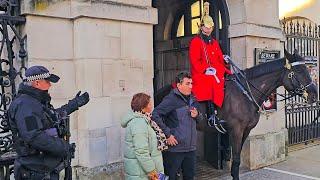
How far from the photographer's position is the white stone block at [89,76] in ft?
16.5

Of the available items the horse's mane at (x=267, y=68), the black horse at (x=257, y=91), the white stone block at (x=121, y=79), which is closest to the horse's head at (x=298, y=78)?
the black horse at (x=257, y=91)

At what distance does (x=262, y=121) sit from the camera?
25.1 feet

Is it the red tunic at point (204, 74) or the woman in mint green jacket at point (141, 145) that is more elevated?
the red tunic at point (204, 74)

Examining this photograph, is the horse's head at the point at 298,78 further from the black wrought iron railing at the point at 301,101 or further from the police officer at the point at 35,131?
the police officer at the point at 35,131

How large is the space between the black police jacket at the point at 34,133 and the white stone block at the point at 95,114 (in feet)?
5.39

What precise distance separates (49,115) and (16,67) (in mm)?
1936

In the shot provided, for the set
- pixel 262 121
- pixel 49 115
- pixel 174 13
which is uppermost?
pixel 174 13

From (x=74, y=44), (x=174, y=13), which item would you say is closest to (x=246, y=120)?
(x=74, y=44)

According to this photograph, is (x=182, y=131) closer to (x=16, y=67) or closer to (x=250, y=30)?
(x=16, y=67)

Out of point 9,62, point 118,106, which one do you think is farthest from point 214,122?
point 9,62

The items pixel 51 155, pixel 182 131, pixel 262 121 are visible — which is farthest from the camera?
pixel 262 121

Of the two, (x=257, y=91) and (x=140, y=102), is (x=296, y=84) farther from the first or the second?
(x=140, y=102)

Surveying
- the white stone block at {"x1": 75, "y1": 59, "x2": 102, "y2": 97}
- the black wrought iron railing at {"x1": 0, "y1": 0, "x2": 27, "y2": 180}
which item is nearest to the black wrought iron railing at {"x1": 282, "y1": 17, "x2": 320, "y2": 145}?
the white stone block at {"x1": 75, "y1": 59, "x2": 102, "y2": 97}

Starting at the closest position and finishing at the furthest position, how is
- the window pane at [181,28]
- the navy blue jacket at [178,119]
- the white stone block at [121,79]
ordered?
the navy blue jacket at [178,119], the white stone block at [121,79], the window pane at [181,28]
